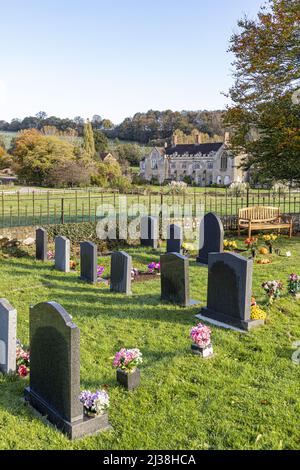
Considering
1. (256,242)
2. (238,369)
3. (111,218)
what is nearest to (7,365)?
(238,369)

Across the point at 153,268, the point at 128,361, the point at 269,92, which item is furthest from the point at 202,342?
the point at 269,92

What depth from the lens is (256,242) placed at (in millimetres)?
14992

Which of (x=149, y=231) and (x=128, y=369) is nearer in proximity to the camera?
(x=128, y=369)

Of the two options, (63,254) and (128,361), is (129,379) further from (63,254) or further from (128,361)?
(63,254)

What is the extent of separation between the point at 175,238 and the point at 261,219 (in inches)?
215

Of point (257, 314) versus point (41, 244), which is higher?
point (41, 244)

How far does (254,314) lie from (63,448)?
415 cm

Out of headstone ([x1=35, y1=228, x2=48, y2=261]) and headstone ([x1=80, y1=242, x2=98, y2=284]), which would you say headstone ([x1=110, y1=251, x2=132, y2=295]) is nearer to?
headstone ([x1=80, y1=242, x2=98, y2=284])

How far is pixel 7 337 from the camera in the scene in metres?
5.43

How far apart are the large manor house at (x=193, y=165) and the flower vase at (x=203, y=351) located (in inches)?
2512

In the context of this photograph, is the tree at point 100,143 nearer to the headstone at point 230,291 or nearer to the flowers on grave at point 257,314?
the headstone at point 230,291

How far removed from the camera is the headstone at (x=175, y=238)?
1236 centimetres

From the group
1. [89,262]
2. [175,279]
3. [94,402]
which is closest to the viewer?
[94,402]

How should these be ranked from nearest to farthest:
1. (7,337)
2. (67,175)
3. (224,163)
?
(7,337) → (67,175) → (224,163)
